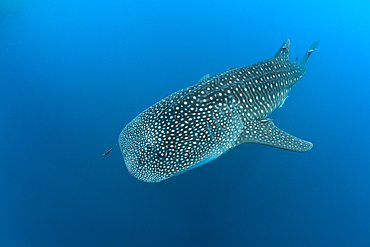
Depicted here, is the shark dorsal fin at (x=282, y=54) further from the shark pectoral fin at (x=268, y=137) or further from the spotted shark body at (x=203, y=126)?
the shark pectoral fin at (x=268, y=137)

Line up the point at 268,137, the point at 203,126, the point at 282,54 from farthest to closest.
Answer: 1. the point at 282,54
2. the point at 268,137
3. the point at 203,126

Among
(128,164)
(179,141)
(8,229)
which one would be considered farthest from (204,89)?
(8,229)

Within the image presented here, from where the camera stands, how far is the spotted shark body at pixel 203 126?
76.5 inches

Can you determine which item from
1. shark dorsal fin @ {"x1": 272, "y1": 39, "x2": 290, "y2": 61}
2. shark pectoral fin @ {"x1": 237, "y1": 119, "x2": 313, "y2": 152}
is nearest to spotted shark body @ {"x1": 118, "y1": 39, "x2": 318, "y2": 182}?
shark pectoral fin @ {"x1": 237, "y1": 119, "x2": 313, "y2": 152}

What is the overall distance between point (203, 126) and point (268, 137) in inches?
35.9

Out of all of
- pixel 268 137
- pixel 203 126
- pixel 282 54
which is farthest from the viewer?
pixel 282 54

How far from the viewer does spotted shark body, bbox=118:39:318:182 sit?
76.5 inches

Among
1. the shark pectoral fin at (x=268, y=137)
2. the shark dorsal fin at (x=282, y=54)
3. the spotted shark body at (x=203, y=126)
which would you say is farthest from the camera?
the shark dorsal fin at (x=282, y=54)

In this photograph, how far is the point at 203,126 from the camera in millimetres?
2072

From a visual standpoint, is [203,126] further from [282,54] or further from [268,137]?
[282,54]

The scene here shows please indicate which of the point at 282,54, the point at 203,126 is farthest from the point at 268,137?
the point at 282,54

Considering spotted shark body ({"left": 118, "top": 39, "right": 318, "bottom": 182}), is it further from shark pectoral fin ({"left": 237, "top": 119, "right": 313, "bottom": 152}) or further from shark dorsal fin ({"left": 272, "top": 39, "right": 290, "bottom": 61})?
shark dorsal fin ({"left": 272, "top": 39, "right": 290, "bottom": 61})

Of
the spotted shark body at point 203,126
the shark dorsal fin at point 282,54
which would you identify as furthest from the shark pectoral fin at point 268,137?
the shark dorsal fin at point 282,54

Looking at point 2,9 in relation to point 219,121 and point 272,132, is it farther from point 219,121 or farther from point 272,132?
point 272,132
